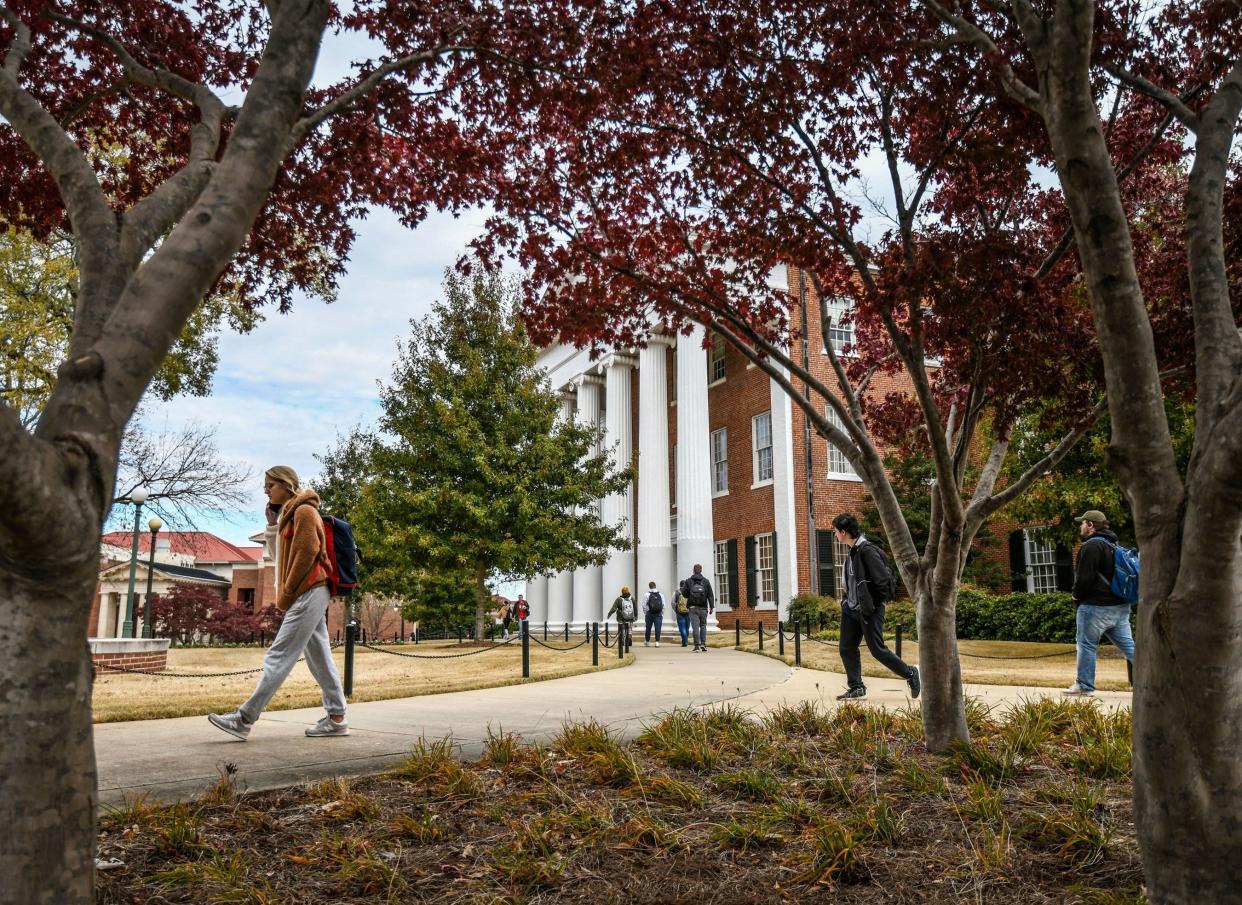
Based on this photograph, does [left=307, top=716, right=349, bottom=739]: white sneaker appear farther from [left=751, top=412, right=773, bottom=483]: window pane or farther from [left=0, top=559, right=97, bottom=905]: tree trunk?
[left=751, top=412, right=773, bottom=483]: window pane

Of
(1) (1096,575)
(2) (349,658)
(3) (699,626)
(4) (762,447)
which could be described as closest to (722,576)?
(4) (762,447)

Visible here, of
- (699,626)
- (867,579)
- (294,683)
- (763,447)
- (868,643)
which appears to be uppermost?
(763,447)

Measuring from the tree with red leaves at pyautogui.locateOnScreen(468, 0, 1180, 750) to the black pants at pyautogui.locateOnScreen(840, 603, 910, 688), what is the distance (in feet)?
8.44

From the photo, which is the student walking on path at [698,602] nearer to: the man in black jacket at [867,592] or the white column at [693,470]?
the white column at [693,470]

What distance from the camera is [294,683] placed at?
1374 centimetres

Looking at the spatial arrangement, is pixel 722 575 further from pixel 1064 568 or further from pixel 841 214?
pixel 841 214

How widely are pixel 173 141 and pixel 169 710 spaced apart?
4983 mm

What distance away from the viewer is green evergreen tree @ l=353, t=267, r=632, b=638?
22.3 meters

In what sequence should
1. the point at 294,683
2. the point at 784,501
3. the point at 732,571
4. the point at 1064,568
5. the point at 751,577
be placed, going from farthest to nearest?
the point at 732,571, the point at 751,577, the point at 784,501, the point at 1064,568, the point at 294,683

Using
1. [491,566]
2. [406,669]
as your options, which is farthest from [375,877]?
[491,566]

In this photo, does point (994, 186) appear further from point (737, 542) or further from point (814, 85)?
point (737, 542)

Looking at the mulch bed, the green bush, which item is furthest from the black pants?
the green bush

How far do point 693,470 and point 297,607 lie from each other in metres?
22.0

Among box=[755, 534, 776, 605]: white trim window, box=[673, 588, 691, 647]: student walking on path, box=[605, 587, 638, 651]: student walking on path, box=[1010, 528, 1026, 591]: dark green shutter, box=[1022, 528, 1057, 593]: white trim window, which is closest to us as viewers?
box=[605, 587, 638, 651]: student walking on path
